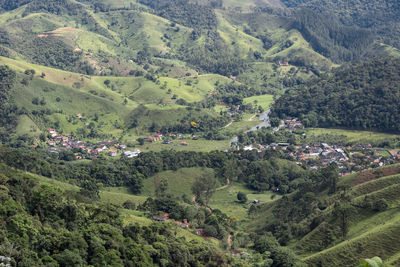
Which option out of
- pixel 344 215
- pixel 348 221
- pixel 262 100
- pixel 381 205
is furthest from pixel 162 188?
pixel 262 100

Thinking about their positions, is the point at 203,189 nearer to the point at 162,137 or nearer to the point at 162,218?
the point at 162,218

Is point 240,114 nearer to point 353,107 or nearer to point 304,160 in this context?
point 353,107

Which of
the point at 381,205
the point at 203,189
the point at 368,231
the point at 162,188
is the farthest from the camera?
the point at 203,189

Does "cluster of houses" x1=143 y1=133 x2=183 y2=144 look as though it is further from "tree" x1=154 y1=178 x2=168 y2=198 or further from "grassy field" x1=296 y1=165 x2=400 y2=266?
"grassy field" x1=296 y1=165 x2=400 y2=266

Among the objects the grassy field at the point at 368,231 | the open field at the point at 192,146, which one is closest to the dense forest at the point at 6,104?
the open field at the point at 192,146

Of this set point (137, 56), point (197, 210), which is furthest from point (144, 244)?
point (137, 56)
